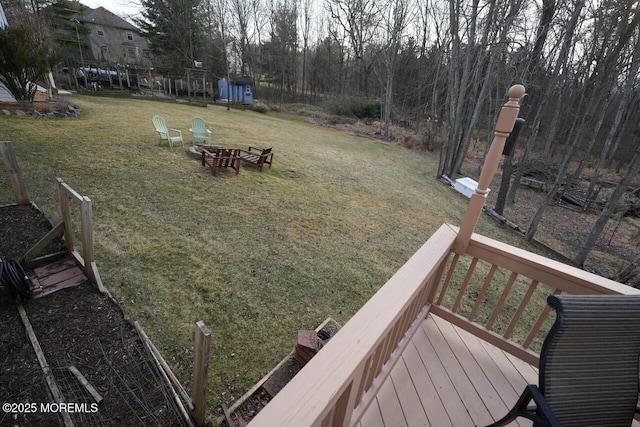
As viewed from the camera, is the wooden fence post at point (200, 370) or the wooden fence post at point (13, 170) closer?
the wooden fence post at point (200, 370)

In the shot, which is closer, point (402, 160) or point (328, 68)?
point (402, 160)

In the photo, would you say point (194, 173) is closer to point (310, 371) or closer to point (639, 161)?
point (310, 371)

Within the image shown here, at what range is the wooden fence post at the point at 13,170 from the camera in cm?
320

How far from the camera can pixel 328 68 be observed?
88.4 ft

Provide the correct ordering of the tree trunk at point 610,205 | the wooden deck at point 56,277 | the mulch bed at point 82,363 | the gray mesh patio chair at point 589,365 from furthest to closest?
the tree trunk at point 610,205, the wooden deck at point 56,277, the mulch bed at point 82,363, the gray mesh patio chair at point 589,365

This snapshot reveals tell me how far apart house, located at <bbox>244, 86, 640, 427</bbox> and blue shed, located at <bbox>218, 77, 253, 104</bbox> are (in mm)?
22173

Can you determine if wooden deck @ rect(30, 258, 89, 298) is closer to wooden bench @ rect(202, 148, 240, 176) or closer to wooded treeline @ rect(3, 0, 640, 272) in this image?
wooden bench @ rect(202, 148, 240, 176)

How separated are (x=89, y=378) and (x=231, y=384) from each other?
94 centimetres

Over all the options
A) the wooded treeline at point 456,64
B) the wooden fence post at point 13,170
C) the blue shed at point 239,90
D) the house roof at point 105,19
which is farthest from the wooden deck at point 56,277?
the house roof at point 105,19

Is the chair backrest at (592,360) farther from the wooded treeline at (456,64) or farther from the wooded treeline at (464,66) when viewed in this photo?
the wooded treeline at (456,64)

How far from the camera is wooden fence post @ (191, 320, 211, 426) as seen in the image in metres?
1.41

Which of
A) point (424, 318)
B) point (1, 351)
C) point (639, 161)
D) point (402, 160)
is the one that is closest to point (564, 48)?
point (639, 161)

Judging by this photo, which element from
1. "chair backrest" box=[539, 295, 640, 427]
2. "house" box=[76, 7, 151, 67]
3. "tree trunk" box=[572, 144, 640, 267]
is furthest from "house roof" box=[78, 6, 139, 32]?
"chair backrest" box=[539, 295, 640, 427]

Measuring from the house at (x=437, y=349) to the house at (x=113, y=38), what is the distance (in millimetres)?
32851
